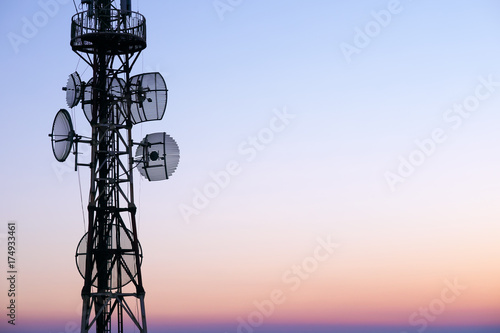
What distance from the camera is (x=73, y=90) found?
219 ft

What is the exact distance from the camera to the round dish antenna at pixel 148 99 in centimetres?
6706

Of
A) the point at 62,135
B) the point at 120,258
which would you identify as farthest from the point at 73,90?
the point at 120,258

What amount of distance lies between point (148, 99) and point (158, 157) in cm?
401

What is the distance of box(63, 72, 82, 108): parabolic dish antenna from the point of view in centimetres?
6644

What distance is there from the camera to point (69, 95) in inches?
2635

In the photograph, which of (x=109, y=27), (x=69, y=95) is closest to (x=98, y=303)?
(x=69, y=95)

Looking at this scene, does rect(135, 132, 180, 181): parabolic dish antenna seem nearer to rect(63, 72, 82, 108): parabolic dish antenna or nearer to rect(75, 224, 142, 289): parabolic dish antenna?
rect(75, 224, 142, 289): parabolic dish antenna

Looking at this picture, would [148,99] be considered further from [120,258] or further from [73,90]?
[120,258]

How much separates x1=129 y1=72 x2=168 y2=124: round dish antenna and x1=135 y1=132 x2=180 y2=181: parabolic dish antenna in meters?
1.66

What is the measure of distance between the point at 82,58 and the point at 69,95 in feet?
8.74

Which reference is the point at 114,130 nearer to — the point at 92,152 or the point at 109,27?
the point at 92,152

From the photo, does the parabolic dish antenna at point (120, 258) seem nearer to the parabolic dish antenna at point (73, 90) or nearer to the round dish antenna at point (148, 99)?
the round dish antenna at point (148, 99)

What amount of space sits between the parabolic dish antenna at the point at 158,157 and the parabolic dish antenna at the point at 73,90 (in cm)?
528

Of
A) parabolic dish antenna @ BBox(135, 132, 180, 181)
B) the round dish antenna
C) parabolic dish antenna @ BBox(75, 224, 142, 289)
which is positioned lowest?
parabolic dish antenna @ BBox(75, 224, 142, 289)
